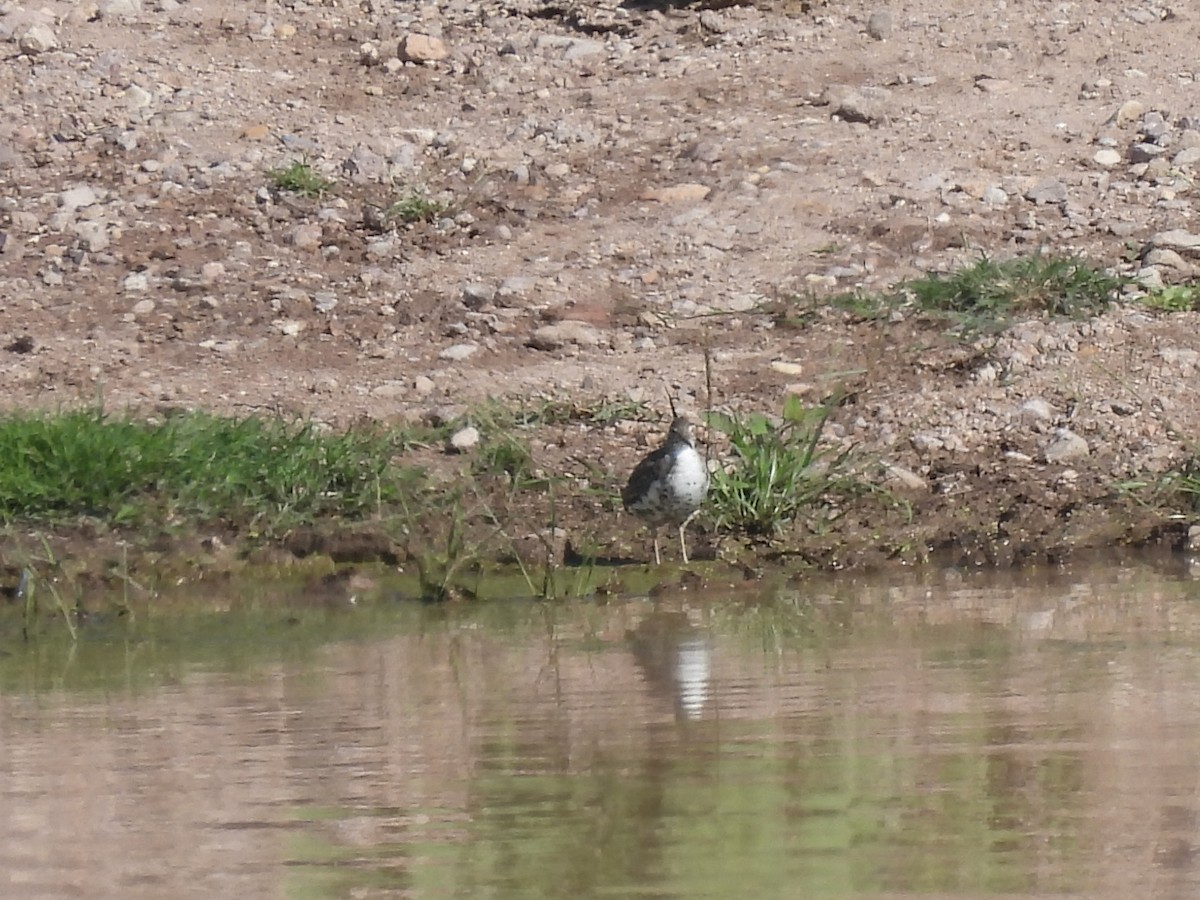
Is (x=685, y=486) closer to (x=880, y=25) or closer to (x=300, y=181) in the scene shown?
(x=300, y=181)

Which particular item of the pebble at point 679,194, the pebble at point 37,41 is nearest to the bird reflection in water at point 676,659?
the pebble at point 679,194

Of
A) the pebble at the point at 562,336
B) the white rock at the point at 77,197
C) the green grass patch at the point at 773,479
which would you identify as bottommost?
the green grass patch at the point at 773,479

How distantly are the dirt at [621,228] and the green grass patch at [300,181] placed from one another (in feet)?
0.20

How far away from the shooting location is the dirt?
7148 mm

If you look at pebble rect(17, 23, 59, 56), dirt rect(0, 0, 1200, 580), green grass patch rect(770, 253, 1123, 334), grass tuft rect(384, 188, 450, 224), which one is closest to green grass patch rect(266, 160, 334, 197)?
dirt rect(0, 0, 1200, 580)

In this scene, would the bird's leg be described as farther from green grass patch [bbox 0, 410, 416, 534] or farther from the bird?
green grass patch [bbox 0, 410, 416, 534]

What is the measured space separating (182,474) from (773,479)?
5.85 feet

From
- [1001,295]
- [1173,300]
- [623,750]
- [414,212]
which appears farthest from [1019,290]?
[623,750]

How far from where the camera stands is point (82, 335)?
822 centimetres

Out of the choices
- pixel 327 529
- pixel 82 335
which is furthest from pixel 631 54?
pixel 327 529

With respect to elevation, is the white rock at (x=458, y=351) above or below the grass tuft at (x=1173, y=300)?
below

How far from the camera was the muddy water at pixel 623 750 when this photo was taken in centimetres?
318

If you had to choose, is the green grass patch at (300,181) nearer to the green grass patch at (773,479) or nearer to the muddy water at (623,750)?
the green grass patch at (773,479)

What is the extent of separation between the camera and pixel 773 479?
21.7ft
